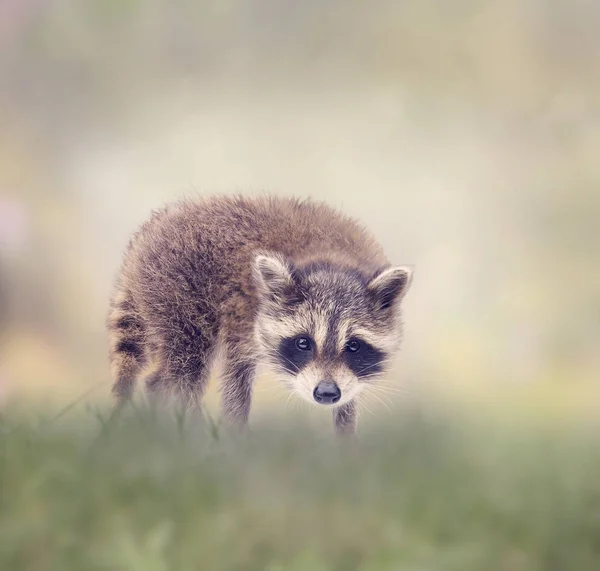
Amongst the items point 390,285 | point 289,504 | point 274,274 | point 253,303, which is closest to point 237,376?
point 253,303

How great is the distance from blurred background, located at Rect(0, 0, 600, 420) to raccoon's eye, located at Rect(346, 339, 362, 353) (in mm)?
182

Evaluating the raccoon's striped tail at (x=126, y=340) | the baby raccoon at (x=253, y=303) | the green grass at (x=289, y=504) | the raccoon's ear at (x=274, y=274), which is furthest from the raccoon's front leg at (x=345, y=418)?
the raccoon's striped tail at (x=126, y=340)

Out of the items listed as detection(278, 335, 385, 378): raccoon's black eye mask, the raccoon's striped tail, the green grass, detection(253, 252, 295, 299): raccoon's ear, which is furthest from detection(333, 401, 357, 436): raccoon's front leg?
the raccoon's striped tail

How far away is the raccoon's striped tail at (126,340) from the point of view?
7.29 feet

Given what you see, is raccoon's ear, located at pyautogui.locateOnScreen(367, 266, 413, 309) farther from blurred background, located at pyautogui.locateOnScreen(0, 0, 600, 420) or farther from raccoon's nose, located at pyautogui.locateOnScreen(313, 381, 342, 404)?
raccoon's nose, located at pyautogui.locateOnScreen(313, 381, 342, 404)

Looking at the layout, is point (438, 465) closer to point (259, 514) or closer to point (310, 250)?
point (259, 514)

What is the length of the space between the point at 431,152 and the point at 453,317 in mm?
515

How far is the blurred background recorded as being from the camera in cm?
221

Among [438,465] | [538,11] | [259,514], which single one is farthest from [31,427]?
[538,11]

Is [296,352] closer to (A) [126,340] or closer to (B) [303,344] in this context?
(B) [303,344]

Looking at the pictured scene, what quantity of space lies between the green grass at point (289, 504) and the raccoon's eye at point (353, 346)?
39 cm

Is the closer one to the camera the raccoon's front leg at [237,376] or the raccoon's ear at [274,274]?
the raccoon's ear at [274,274]

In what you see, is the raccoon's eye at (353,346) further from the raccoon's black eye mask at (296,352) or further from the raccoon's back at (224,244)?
the raccoon's back at (224,244)

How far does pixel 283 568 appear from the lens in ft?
4.34
